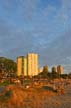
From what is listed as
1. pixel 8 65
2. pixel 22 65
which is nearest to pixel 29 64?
pixel 22 65

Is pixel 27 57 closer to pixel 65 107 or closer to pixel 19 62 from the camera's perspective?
pixel 19 62

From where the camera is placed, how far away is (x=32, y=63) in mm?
120000

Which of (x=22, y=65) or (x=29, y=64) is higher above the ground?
(x=29, y=64)

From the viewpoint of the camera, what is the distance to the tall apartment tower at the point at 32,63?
120875mm

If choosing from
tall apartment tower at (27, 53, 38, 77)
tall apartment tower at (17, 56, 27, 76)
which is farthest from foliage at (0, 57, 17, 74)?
tall apartment tower at (27, 53, 38, 77)

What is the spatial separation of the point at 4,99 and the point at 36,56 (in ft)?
339

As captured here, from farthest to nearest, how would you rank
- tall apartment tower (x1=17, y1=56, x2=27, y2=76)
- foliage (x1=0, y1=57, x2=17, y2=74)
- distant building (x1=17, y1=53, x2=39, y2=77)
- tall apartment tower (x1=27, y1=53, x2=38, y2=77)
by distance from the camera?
tall apartment tower (x1=27, y1=53, x2=38, y2=77) < distant building (x1=17, y1=53, x2=39, y2=77) < tall apartment tower (x1=17, y1=56, x2=27, y2=76) < foliage (x1=0, y1=57, x2=17, y2=74)

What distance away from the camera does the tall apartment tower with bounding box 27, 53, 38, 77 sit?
12088 centimetres

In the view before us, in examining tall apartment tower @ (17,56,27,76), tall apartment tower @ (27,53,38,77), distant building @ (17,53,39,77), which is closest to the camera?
tall apartment tower @ (17,56,27,76)

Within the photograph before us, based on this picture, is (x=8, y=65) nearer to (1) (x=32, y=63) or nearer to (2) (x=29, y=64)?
(1) (x=32, y=63)

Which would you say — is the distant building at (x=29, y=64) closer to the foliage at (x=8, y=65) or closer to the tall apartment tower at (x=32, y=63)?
the tall apartment tower at (x=32, y=63)

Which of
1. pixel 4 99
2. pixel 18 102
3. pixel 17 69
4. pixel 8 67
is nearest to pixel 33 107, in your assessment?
pixel 18 102

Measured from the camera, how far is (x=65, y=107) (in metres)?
16.0

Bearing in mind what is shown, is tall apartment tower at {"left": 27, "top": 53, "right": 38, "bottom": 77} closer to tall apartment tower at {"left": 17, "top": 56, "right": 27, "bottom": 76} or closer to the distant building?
the distant building
